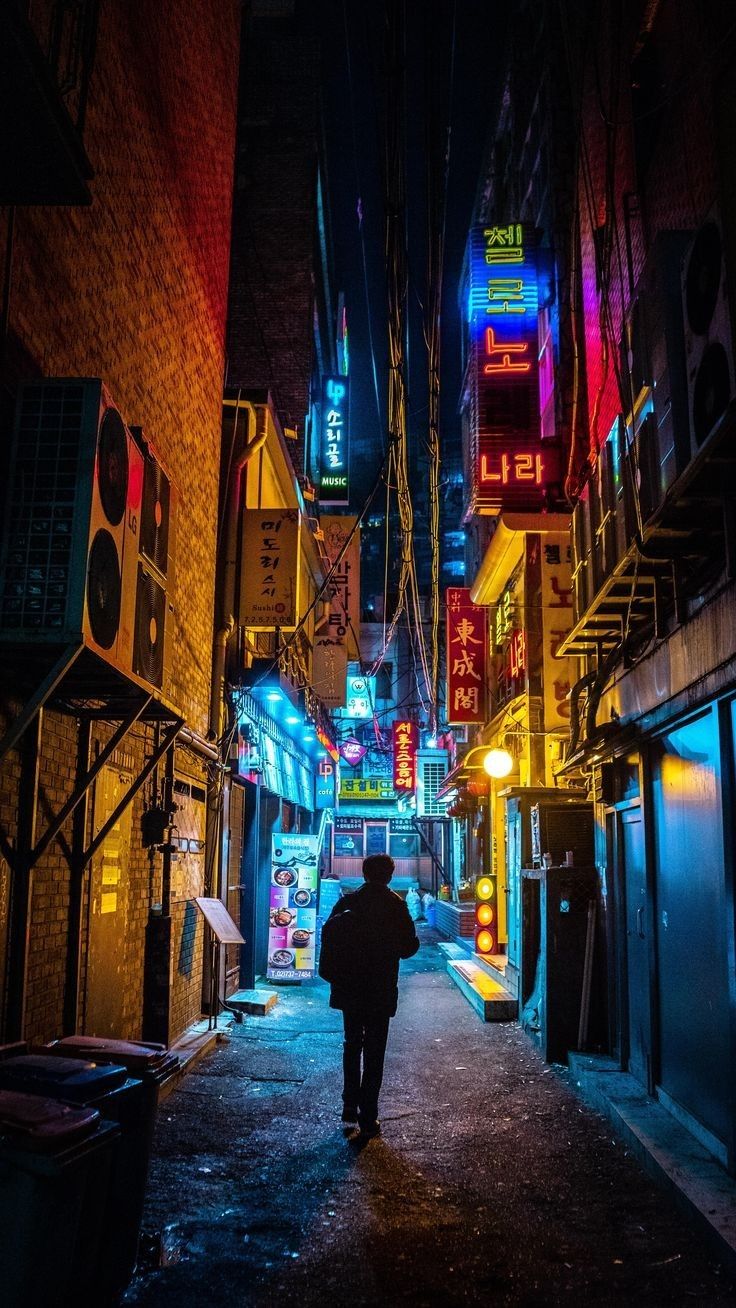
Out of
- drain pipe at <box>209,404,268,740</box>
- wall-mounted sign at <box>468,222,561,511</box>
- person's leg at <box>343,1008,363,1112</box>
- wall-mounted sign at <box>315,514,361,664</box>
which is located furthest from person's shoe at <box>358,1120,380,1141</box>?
wall-mounted sign at <box>315,514,361,664</box>

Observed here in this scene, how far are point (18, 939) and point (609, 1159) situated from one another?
4226 mm

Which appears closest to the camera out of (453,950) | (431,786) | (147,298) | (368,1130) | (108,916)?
(368,1130)

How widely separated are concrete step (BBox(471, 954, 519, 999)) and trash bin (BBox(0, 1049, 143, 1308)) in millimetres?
8952

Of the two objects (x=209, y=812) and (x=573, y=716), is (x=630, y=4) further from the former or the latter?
(x=209, y=812)

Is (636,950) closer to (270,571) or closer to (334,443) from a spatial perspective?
(270,571)

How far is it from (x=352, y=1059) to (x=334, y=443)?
19126 millimetres

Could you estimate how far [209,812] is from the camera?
11633 mm

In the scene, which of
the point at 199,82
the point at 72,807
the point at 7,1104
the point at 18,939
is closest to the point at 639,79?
the point at 199,82

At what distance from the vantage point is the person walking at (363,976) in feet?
22.4

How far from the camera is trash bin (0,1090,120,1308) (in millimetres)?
3045

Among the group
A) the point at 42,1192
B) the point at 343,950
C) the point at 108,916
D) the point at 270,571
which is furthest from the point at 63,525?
the point at 270,571

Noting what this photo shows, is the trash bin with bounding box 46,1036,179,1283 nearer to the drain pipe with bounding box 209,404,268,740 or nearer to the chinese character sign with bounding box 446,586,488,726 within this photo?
the drain pipe with bounding box 209,404,268,740

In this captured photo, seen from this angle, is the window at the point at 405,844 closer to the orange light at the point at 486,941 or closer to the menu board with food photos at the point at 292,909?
Result: the orange light at the point at 486,941

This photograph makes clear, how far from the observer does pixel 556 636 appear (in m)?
14.2
